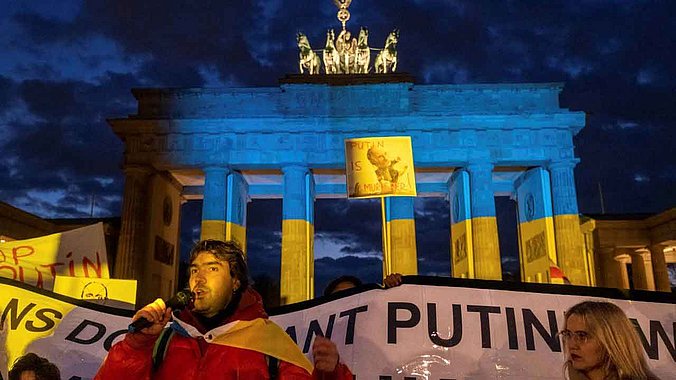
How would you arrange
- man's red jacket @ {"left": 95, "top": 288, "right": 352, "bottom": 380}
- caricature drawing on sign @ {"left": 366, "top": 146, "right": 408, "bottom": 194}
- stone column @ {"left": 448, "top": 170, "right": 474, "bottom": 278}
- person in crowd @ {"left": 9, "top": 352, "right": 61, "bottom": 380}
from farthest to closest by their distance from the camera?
stone column @ {"left": 448, "top": 170, "right": 474, "bottom": 278} → caricature drawing on sign @ {"left": 366, "top": 146, "right": 408, "bottom": 194} → person in crowd @ {"left": 9, "top": 352, "right": 61, "bottom": 380} → man's red jacket @ {"left": 95, "top": 288, "right": 352, "bottom": 380}

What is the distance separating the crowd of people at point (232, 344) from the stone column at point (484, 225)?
30.6 metres

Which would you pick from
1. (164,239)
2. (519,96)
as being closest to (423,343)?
(519,96)

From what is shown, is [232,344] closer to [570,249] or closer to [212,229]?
[212,229]

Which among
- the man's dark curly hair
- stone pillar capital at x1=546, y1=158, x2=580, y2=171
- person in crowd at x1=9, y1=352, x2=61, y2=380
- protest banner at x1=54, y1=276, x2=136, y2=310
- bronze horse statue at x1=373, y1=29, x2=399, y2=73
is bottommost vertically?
person in crowd at x1=9, y1=352, x2=61, y2=380

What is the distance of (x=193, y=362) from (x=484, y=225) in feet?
107

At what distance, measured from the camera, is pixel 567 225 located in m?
33.2

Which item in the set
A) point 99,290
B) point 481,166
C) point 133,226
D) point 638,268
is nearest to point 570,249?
point 481,166

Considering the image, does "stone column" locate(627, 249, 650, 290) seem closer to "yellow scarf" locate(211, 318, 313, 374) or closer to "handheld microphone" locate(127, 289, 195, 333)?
"yellow scarf" locate(211, 318, 313, 374)

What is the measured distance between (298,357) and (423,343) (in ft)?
7.83

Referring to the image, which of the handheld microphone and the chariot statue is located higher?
the chariot statue

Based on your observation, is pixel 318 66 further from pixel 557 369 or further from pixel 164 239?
pixel 557 369

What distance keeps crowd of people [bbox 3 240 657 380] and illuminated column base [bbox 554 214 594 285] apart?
31777 mm

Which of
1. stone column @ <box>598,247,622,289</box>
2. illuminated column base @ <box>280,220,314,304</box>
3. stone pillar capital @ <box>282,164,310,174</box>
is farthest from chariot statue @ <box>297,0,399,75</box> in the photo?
stone column @ <box>598,247,622,289</box>

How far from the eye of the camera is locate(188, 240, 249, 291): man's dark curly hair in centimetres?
298
